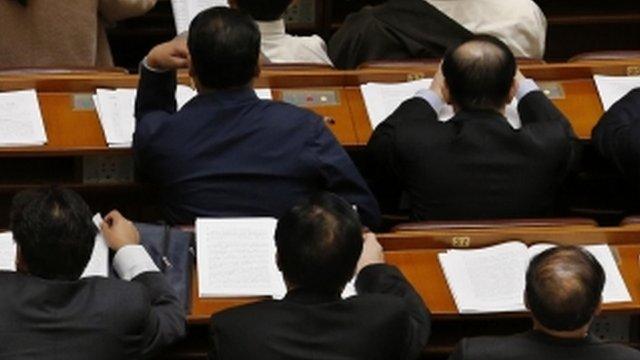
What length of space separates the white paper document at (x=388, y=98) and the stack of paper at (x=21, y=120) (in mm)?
822

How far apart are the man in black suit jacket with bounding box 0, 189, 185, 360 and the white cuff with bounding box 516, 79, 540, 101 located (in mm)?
1325

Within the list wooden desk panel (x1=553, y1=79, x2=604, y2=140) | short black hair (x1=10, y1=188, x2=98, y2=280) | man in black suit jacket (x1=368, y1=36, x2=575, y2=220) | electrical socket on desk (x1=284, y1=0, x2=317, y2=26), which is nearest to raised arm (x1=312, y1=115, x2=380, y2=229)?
man in black suit jacket (x1=368, y1=36, x2=575, y2=220)

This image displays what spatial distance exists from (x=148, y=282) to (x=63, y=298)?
275 mm

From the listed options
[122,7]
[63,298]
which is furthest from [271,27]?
[63,298]

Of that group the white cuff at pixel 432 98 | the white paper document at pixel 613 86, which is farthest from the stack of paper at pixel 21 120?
the white paper document at pixel 613 86

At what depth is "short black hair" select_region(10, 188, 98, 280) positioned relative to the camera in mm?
3000

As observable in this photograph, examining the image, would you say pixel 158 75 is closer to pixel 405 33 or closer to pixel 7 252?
pixel 7 252

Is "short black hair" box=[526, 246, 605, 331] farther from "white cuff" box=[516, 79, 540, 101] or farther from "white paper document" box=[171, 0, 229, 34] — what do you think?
"white paper document" box=[171, 0, 229, 34]

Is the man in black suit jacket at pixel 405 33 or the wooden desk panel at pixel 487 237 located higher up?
the wooden desk panel at pixel 487 237

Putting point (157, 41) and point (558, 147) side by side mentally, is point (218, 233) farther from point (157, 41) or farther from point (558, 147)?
point (157, 41)

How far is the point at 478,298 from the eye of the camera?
11.1ft

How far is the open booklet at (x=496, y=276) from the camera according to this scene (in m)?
3.37

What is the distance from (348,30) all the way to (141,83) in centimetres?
107

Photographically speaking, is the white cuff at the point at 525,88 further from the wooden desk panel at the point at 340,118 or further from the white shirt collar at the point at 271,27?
the white shirt collar at the point at 271,27
